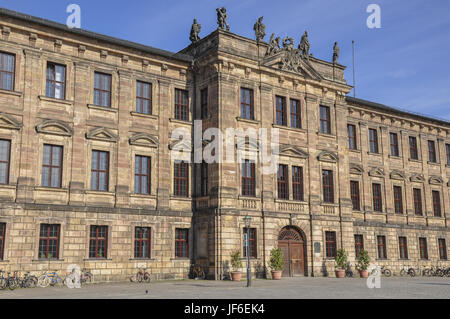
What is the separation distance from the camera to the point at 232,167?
3291 centimetres

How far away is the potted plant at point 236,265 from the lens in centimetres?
3058

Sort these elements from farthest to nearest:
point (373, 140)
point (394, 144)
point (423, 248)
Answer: point (394, 144) → point (423, 248) → point (373, 140)

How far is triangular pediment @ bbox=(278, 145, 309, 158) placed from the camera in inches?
1394

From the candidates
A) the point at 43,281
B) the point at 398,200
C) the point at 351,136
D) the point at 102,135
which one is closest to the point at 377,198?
the point at 398,200

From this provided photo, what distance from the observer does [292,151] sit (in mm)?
35938

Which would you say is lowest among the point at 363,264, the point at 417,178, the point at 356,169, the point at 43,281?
the point at 43,281

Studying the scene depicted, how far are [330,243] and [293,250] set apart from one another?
3518 millimetres

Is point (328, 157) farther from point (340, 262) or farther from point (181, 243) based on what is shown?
point (181, 243)

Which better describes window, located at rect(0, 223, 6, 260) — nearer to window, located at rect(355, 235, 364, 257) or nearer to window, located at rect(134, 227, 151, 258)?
window, located at rect(134, 227, 151, 258)

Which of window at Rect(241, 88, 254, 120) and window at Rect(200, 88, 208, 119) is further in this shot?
window at Rect(241, 88, 254, 120)

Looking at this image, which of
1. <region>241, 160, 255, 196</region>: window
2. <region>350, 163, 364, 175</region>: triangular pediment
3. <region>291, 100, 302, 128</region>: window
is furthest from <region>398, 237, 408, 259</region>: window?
<region>241, 160, 255, 196</region>: window

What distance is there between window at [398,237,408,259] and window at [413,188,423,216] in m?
3.29

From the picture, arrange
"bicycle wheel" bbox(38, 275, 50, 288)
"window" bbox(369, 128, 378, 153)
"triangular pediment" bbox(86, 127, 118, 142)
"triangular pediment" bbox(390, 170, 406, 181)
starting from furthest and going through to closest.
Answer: "triangular pediment" bbox(390, 170, 406, 181) → "window" bbox(369, 128, 378, 153) → "triangular pediment" bbox(86, 127, 118, 142) → "bicycle wheel" bbox(38, 275, 50, 288)

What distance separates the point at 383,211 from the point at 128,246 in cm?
2285
